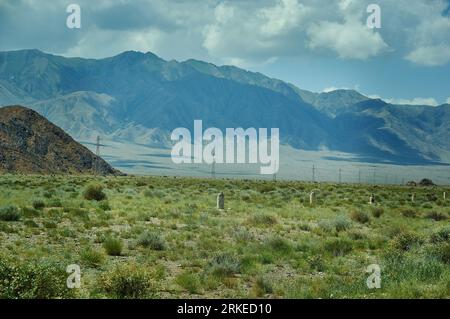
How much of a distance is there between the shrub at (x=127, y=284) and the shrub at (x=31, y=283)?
971 mm

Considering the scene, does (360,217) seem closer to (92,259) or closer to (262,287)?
(262,287)

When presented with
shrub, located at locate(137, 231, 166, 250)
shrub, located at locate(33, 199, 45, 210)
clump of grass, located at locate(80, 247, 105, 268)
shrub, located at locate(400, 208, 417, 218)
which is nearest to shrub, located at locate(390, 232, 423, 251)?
shrub, located at locate(137, 231, 166, 250)

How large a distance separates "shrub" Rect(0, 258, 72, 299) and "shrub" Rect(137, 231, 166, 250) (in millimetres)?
6881

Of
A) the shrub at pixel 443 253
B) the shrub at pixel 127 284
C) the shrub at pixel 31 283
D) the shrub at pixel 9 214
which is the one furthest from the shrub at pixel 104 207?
the shrub at pixel 443 253

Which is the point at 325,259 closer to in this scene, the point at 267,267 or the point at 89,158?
the point at 267,267

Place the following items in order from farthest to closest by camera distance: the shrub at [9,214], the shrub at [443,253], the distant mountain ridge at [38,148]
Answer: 1. the distant mountain ridge at [38,148]
2. the shrub at [9,214]
3. the shrub at [443,253]

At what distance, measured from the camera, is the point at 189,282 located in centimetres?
1230

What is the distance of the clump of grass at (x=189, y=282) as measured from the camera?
1201 cm

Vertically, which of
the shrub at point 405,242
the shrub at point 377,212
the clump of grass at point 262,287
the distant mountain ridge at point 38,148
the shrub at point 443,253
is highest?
the distant mountain ridge at point 38,148

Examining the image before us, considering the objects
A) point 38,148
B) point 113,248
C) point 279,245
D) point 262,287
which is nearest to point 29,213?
point 113,248

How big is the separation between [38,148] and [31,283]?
131 meters

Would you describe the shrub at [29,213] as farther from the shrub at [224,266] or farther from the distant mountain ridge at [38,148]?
the distant mountain ridge at [38,148]

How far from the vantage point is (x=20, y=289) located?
9.98m
